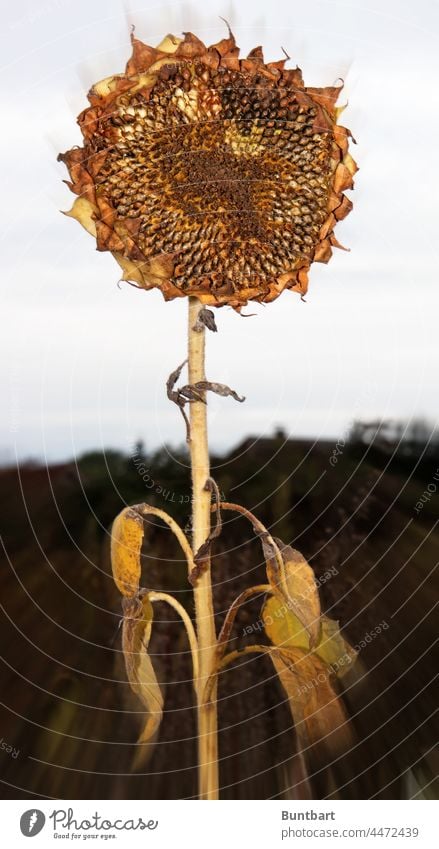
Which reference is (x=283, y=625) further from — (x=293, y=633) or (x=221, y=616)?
(x=221, y=616)

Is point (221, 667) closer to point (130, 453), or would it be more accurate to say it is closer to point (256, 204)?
point (130, 453)

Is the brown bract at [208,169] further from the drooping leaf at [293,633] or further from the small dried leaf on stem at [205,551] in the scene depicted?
the drooping leaf at [293,633]

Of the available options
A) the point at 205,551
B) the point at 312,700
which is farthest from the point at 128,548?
the point at 312,700
